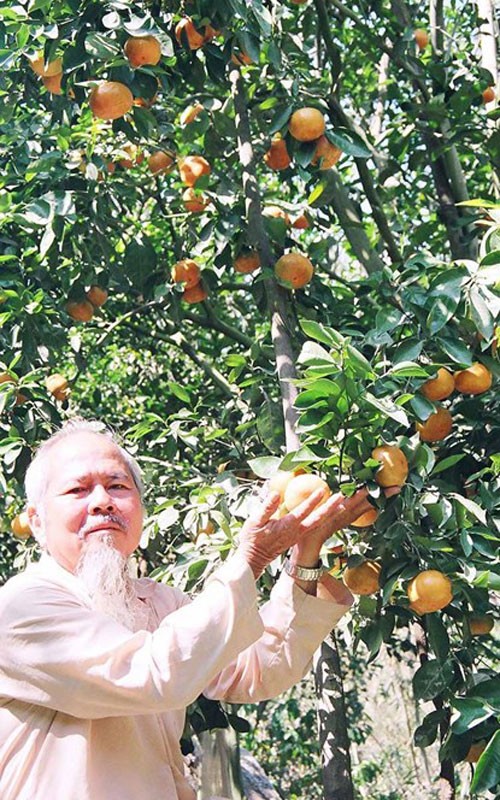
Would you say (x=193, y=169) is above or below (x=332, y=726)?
above

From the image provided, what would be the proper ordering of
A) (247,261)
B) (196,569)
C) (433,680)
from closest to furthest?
(433,680) < (196,569) < (247,261)

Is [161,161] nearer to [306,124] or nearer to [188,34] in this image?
[188,34]

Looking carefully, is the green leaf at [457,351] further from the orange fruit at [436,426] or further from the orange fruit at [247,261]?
the orange fruit at [247,261]

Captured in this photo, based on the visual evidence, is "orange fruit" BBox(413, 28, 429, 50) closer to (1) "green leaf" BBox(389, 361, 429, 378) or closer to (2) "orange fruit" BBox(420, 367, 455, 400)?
(2) "orange fruit" BBox(420, 367, 455, 400)

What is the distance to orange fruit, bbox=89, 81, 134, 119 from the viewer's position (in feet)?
9.80

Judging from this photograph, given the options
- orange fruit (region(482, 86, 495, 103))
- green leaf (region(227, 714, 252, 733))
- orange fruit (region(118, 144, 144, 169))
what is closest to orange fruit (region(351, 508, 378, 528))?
green leaf (region(227, 714, 252, 733))

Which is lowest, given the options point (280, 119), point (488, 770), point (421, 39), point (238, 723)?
point (238, 723)

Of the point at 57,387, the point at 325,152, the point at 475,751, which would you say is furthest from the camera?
the point at 57,387

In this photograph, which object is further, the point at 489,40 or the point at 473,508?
the point at 489,40

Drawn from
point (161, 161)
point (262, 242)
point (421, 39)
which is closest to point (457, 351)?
point (262, 242)

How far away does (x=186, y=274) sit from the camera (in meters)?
3.67

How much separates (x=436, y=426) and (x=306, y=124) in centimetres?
93

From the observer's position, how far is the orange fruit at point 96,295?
12.4 feet

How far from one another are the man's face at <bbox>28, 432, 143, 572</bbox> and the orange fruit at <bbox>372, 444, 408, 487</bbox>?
486mm
